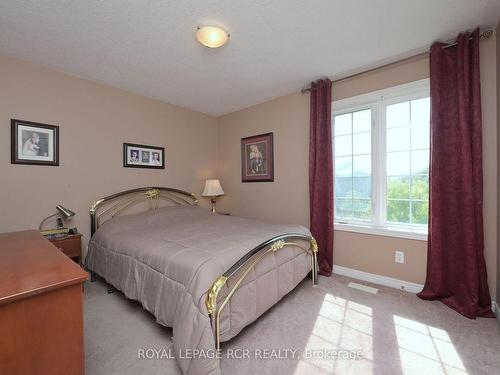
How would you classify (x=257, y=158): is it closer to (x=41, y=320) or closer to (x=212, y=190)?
(x=212, y=190)

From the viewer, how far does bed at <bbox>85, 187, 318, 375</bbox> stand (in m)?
1.39

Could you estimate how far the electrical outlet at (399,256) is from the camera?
8.14 feet

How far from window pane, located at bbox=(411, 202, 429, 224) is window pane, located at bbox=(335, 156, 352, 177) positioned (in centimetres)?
77

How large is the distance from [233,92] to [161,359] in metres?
3.07

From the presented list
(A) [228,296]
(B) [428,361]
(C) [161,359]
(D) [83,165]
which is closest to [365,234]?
(B) [428,361]

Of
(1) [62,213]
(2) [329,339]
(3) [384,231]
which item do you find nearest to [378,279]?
(3) [384,231]

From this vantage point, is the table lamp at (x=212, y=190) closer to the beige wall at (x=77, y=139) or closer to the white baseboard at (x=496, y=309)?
the beige wall at (x=77, y=139)

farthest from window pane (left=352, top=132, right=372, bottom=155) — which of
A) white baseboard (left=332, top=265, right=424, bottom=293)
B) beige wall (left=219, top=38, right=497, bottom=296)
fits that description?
white baseboard (left=332, top=265, right=424, bottom=293)

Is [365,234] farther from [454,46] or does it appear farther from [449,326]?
[454,46]

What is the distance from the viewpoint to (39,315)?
92 centimetres

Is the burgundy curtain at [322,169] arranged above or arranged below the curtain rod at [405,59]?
below

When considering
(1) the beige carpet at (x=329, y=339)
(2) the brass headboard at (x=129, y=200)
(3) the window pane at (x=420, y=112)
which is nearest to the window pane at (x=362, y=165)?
(3) the window pane at (x=420, y=112)

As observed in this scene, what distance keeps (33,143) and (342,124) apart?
3568mm

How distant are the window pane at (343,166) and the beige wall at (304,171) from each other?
41cm
